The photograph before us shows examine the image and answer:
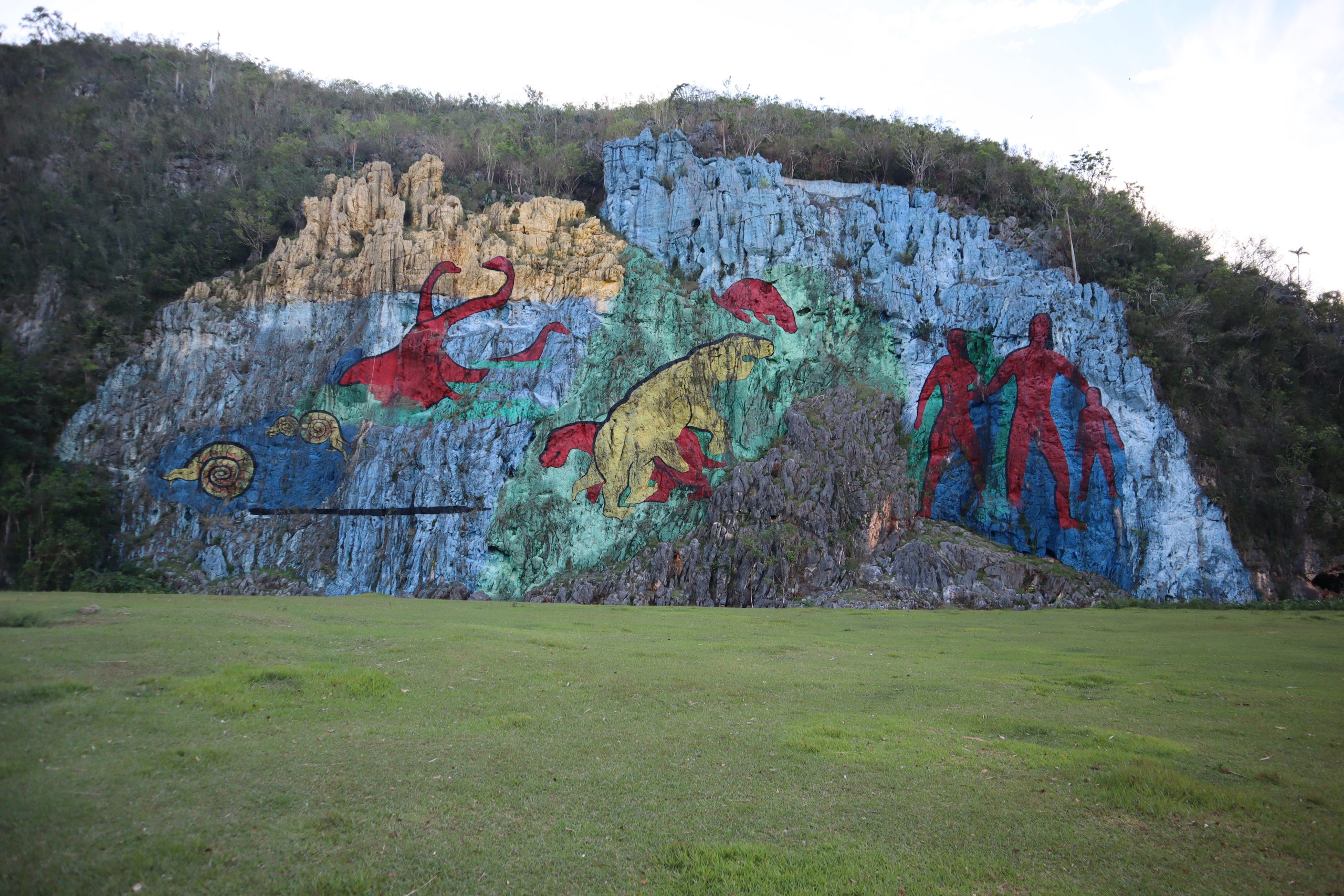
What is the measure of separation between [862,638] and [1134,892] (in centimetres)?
1592

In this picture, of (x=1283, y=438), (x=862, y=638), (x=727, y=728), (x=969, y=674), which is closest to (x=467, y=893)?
(x=727, y=728)

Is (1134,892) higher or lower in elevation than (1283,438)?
lower

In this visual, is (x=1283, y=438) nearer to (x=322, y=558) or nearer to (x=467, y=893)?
(x=467, y=893)

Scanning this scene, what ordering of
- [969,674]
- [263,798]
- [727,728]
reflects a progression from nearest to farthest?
[263,798] → [727,728] → [969,674]

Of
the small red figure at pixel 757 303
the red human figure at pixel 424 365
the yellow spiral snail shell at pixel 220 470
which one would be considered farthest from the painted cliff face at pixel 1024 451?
the yellow spiral snail shell at pixel 220 470

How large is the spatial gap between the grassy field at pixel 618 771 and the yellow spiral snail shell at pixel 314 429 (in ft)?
76.5

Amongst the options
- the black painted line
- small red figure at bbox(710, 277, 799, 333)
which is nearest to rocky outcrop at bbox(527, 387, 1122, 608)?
the black painted line

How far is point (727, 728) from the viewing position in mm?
11102

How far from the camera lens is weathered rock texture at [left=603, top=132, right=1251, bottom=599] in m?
35.7

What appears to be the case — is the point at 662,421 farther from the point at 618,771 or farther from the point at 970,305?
the point at 618,771

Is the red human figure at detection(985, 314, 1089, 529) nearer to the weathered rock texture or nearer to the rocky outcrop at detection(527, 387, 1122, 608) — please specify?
the weathered rock texture

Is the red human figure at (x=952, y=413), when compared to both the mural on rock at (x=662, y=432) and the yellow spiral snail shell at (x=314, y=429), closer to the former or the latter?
the mural on rock at (x=662, y=432)

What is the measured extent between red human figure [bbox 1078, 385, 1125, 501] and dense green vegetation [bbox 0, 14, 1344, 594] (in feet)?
12.7

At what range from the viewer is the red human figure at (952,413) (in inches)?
1537
